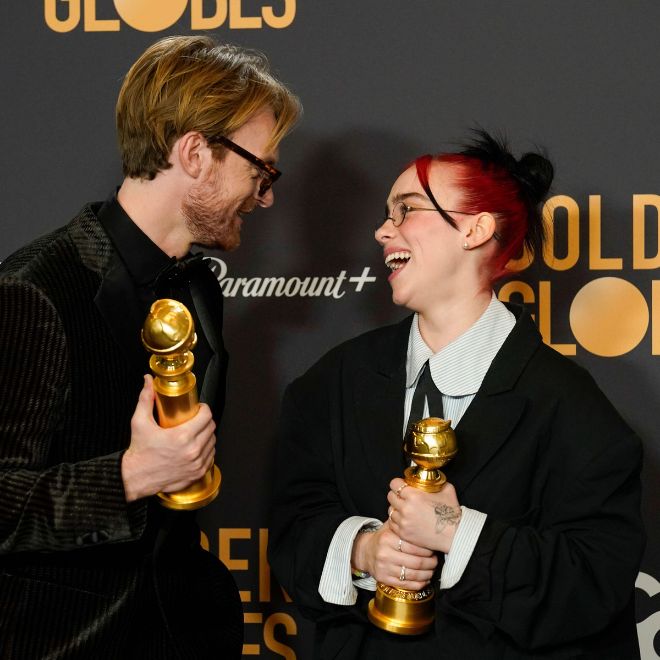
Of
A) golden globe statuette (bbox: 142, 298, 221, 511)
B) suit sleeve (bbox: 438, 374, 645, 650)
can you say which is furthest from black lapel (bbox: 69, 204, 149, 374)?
suit sleeve (bbox: 438, 374, 645, 650)

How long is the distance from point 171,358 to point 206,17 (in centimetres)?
124

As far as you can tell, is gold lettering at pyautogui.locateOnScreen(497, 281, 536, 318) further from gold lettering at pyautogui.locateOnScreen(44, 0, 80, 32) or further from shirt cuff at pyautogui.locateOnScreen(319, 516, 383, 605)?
gold lettering at pyautogui.locateOnScreen(44, 0, 80, 32)

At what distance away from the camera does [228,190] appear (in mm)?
1524

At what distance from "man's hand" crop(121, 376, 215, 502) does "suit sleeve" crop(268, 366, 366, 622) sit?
316mm

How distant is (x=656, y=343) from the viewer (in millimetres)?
2012

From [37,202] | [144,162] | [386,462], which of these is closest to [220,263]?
[37,202]

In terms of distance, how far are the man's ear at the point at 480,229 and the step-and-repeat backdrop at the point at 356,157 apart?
59 cm

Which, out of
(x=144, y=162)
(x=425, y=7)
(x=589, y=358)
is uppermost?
(x=425, y=7)

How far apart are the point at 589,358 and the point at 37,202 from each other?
128 centimetres

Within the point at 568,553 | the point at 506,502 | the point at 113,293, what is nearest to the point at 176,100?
the point at 113,293

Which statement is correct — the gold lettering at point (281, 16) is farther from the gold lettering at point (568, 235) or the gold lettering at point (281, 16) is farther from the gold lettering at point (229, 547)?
the gold lettering at point (229, 547)

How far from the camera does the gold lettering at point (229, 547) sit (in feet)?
6.95

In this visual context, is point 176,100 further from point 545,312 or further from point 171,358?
point 545,312

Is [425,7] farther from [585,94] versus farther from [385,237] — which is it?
[385,237]
